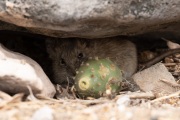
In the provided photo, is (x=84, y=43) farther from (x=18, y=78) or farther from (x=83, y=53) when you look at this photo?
(x=18, y=78)

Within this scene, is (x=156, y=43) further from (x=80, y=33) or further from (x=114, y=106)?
(x=114, y=106)

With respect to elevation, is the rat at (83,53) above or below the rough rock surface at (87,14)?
below

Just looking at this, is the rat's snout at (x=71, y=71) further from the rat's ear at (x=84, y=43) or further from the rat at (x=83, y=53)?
the rat's ear at (x=84, y=43)

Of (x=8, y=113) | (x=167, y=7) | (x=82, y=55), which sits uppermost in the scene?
(x=167, y=7)

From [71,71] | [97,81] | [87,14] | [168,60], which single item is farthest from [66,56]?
[168,60]

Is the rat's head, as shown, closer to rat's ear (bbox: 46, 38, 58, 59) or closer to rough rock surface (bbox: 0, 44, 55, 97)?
rat's ear (bbox: 46, 38, 58, 59)

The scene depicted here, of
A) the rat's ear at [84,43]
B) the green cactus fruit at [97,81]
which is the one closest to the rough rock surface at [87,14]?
the green cactus fruit at [97,81]

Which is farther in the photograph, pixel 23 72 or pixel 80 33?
pixel 80 33

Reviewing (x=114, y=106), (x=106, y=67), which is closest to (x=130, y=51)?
(x=106, y=67)
